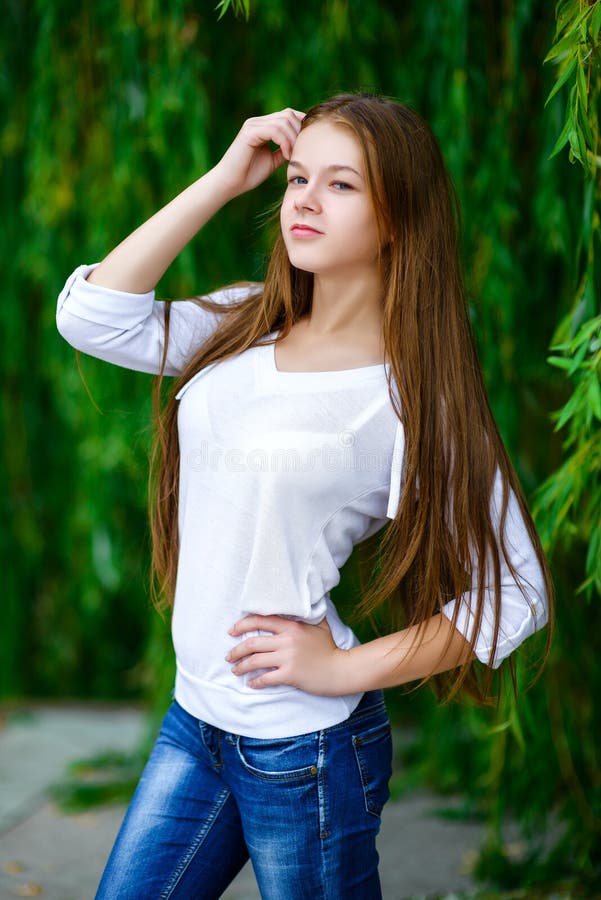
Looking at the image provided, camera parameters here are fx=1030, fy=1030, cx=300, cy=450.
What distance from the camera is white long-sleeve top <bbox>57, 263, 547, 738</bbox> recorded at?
4.50 ft

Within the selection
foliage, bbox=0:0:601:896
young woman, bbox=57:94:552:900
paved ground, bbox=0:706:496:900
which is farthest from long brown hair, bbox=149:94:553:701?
paved ground, bbox=0:706:496:900

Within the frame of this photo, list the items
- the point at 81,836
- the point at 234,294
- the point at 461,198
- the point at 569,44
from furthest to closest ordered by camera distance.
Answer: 1. the point at 81,836
2. the point at 461,198
3. the point at 234,294
4. the point at 569,44

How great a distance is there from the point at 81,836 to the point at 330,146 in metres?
2.04

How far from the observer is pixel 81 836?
2713mm

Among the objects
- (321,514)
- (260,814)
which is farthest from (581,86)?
(260,814)

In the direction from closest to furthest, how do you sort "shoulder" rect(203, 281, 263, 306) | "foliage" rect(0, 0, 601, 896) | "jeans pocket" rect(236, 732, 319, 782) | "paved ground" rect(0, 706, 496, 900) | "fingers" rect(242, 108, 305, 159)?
"jeans pocket" rect(236, 732, 319, 782) → "fingers" rect(242, 108, 305, 159) → "shoulder" rect(203, 281, 263, 306) → "foliage" rect(0, 0, 601, 896) → "paved ground" rect(0, 706, 496, 900)

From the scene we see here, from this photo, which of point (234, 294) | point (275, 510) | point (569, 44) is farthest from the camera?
point (234, 294)

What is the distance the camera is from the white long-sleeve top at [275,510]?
137 centimetres

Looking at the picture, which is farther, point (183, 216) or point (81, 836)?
point (81, 836)

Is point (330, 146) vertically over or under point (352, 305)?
over

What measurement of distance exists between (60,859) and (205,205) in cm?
182

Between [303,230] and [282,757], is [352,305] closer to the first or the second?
[303,230]

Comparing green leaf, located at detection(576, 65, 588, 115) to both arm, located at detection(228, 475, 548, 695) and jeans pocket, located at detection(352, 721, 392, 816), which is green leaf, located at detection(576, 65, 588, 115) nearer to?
arm, located at detection(228, 475, 548, 695)

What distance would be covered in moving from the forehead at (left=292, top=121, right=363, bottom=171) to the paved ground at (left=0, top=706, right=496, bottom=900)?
5.60 feet
